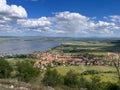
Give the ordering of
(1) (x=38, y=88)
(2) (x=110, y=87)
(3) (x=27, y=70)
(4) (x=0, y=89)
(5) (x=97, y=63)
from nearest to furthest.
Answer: (4) (x=0, y=89), (1) (x=38, y=88), (2) (x=110, y=87), (3) (x=27, y=70), (5) (x=97, y=63)

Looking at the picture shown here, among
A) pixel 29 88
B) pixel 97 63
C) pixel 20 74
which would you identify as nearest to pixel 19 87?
pixel 29 88

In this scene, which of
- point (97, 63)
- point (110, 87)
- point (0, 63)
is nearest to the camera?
point (110, 87)

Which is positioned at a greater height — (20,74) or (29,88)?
(29,88)

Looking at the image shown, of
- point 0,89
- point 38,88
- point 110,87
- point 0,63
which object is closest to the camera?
point 0,89

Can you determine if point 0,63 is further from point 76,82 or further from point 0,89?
point 0,89

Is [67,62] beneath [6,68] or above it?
beneath

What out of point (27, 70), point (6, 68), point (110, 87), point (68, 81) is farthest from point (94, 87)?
point (6, 68)

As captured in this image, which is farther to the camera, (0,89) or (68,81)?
(68,81)

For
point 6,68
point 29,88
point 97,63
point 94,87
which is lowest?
point 97,63

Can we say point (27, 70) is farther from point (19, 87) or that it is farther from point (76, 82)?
point (19, 87)
